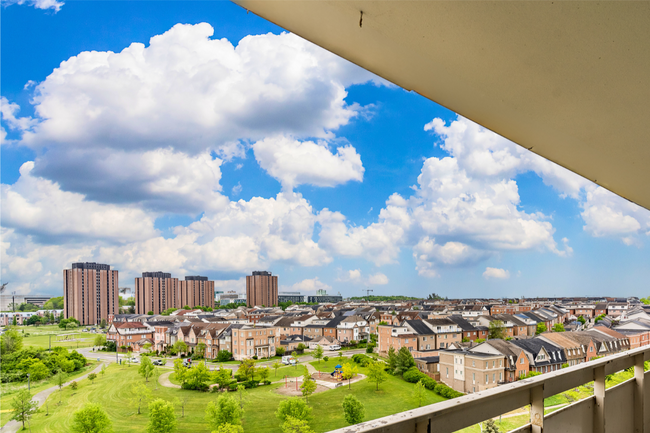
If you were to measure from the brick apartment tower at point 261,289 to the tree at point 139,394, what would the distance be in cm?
1728

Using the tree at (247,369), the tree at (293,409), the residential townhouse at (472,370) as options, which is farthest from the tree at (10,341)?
the residential townhouse at (472,370)

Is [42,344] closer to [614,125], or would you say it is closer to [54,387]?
[54,387]

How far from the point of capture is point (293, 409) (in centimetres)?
1395

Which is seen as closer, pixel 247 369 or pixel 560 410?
pixel 560 410

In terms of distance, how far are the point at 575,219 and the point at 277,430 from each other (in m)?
66.9

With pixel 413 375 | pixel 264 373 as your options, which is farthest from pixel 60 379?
pixel 413 375

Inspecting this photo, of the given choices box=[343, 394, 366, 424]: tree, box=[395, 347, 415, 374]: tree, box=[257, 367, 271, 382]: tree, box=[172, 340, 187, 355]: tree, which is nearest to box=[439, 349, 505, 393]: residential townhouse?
box=[395, 347, 415, 374]: tree

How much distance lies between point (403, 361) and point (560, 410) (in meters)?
19.1

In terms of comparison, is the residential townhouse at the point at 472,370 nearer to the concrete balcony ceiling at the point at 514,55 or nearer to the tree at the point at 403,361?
the tree at the point at 403,361

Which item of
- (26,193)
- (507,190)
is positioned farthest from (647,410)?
(507,190)

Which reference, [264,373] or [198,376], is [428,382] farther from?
[198,376]

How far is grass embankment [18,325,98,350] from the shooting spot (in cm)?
1581

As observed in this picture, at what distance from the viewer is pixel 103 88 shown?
35.4 m

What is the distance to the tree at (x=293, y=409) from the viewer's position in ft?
45.1
